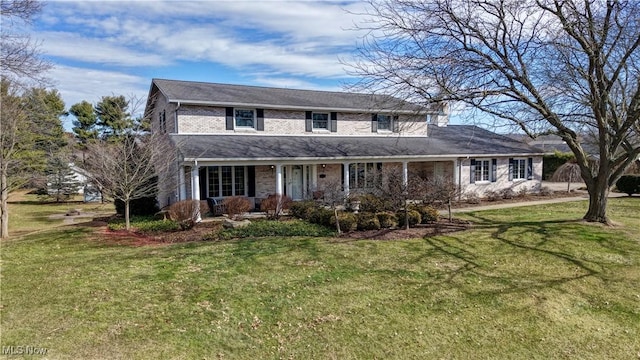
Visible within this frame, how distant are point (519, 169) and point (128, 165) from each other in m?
21.5

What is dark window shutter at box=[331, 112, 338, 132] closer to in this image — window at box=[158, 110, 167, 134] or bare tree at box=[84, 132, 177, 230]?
window at box=[158, 110, 167, 134]

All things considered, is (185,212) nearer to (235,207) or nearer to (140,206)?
(235,207)

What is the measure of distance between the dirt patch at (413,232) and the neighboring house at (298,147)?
436 centimetres

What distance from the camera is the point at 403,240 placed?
11.8 m

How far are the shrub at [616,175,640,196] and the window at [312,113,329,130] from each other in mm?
17492

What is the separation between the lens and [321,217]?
1418 centimetres

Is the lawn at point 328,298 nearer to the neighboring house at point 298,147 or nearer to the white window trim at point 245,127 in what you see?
the neighboring house at point 298,147

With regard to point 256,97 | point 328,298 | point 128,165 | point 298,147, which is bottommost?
point 328,298

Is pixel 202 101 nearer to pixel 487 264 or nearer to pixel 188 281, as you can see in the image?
pixel 188 281

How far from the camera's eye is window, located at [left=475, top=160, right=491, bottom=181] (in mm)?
23250

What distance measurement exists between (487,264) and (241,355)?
22.0ft

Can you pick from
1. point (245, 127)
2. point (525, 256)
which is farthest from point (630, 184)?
point (245, 127)

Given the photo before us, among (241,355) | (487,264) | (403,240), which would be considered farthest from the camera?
(403,240)

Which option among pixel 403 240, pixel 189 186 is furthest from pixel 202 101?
pixel 403 240
